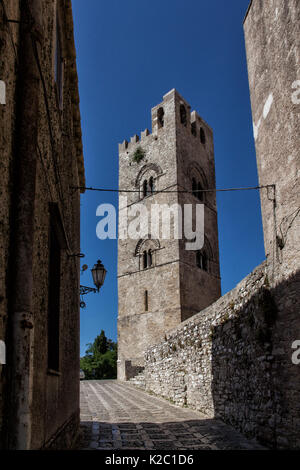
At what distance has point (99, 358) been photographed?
3506cm

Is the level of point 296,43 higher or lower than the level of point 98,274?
higher

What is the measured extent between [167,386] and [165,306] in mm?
9512

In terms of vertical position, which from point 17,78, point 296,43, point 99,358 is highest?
point 296,43

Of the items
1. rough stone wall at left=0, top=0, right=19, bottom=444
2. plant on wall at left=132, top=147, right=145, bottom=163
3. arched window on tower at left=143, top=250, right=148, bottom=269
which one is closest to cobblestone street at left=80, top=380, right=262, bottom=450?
rough stone wall at left=0, top=0, right=19, bottom=444

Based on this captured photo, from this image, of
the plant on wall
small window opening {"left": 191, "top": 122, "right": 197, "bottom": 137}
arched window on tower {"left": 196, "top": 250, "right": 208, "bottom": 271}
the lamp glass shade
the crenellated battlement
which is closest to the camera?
the lamp glass shade

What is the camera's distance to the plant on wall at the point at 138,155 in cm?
2655

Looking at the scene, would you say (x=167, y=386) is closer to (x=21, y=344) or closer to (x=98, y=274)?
(x=98, y=274)

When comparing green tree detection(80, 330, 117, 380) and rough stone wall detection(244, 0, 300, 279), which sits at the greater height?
rough stone wall detection(244, 0, 300, 279)

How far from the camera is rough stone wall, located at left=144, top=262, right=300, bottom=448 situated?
18.1 ft

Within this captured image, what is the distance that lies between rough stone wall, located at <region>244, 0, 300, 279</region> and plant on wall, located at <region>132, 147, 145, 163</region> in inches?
752

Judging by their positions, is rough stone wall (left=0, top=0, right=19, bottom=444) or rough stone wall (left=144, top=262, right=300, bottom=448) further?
rough stone wall (left=144, top=262, right=300, bottom=448)

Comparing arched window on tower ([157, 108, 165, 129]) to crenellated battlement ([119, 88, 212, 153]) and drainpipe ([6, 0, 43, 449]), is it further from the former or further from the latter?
drainpipe ([6, 0, 43, 449])

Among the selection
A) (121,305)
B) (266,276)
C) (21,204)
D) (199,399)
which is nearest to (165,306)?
(121,305)

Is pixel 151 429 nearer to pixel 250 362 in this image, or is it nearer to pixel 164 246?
pixel 250 362
